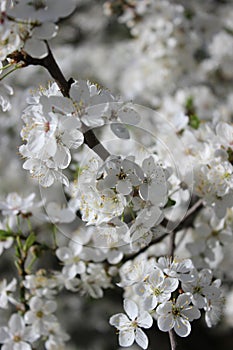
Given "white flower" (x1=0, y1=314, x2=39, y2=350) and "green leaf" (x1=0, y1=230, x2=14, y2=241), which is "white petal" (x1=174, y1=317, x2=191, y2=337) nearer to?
"white flower" (x1=0, y1=314, x2=39, y2=350)

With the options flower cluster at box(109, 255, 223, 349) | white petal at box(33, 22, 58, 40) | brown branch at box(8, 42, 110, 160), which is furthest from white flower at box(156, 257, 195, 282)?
white petal at box(33, 22, 58, 40)

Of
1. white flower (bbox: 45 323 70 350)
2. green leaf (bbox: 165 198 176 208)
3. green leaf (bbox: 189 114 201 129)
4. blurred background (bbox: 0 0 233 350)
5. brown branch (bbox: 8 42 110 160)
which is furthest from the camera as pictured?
blurred background (bbox: 0 0 233 350)

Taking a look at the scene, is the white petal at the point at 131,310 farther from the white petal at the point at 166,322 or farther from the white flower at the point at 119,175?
the white flower at the point at 119,175

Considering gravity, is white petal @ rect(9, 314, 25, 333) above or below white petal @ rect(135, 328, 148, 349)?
below

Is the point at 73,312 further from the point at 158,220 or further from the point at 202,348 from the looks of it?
the point at 158,220

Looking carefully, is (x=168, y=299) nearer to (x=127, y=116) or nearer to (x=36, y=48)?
(x=127, y=116)

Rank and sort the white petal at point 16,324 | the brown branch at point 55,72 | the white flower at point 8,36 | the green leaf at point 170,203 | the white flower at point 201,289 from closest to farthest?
the white flower at point 8,36
the brown branch at point 55,72
the white flower at point 201,289
the green leaf at point 170,203
the white petal at point 16,324

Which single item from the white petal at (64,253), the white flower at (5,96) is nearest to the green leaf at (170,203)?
the white petal at (64,253)
